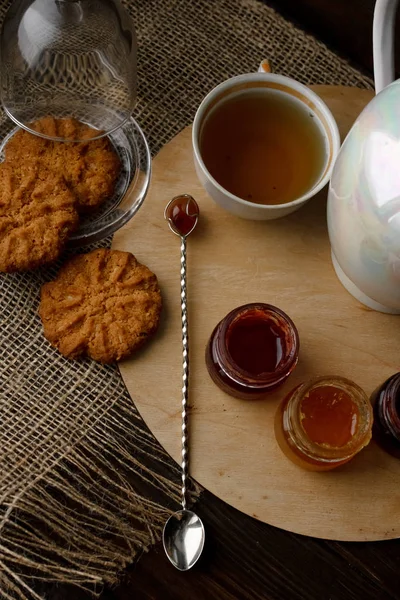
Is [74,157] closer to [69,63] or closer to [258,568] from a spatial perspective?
[69,63]

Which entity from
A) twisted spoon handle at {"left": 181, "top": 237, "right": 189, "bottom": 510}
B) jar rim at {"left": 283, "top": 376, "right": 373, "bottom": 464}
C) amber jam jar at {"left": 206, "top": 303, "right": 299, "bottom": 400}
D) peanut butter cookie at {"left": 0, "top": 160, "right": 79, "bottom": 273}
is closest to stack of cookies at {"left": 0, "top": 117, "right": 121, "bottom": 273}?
peanut butter cookie at {"left": 0, "top": 160, "right": 79, "bottom": 273}

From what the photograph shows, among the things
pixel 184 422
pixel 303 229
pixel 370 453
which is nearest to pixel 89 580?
pixel 184 422

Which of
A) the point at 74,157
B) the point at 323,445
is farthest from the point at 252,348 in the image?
the point at 74,157

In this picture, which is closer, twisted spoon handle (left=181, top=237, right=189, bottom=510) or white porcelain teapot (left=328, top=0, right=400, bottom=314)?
white porcelain teapot (left=328, top=0, right=400, bottom=314)

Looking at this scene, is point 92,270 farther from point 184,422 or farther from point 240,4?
point 240,4

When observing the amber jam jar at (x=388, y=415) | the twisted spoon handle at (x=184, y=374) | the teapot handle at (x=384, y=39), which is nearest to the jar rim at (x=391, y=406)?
the amber jam jar at (x=388, y=415)

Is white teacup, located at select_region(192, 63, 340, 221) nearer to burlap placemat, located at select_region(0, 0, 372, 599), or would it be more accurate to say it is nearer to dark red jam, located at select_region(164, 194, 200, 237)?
dark red jam, located at select_region(164, 194, 200, 237)
